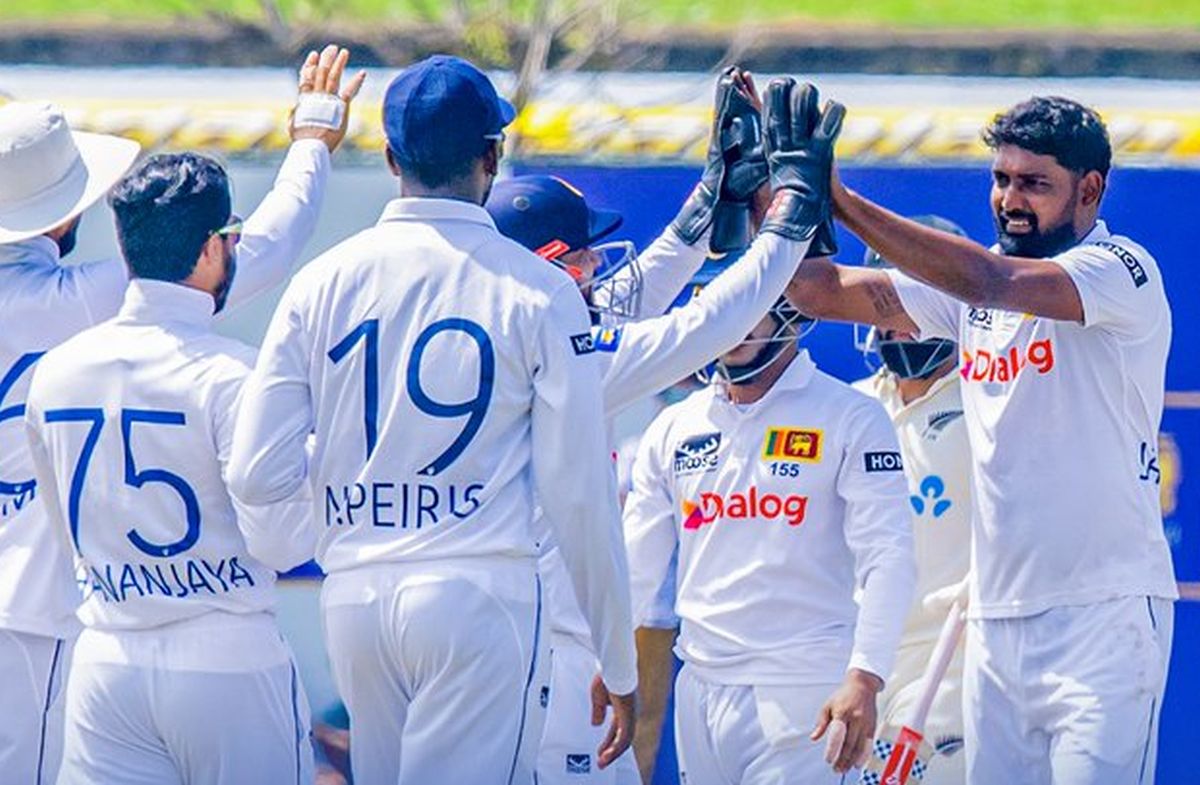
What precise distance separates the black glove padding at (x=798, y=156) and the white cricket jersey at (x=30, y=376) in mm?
1217

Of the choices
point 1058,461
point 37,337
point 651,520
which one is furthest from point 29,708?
point 1058,461

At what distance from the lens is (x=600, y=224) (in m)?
6.57

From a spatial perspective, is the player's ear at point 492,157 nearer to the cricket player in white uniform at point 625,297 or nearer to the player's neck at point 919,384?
the cricket player in white uniform at point 625,297

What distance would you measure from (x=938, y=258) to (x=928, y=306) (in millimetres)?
606

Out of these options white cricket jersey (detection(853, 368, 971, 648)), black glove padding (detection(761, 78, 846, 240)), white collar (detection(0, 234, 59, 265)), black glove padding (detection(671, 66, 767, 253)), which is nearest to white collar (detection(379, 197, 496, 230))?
black glove padding (detection(761, 78, 846, 240))

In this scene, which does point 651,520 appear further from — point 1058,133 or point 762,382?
point 1058,133

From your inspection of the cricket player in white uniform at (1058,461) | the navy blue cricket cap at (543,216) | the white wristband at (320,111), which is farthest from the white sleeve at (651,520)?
the white wristband at (320,111)

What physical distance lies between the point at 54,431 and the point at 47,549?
515mm

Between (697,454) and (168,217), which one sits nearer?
(168,217)

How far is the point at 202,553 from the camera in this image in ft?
17.9

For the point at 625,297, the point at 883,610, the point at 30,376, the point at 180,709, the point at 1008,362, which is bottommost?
the point at 180,709

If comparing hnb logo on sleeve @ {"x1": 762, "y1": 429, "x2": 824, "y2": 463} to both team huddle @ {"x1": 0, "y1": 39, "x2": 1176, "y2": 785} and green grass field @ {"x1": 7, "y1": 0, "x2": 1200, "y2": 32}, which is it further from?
green grass field @ {"x1": 7, "y1": 0, "x2": 1200, "y2": 32}

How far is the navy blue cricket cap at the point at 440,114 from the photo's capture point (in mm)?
5301

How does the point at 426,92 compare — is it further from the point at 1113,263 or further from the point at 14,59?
the point at 14,59
